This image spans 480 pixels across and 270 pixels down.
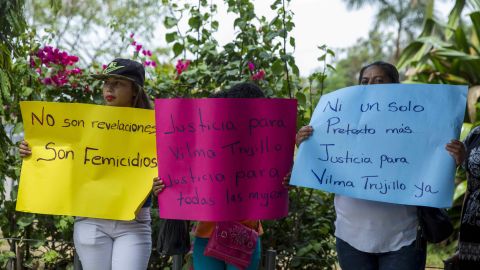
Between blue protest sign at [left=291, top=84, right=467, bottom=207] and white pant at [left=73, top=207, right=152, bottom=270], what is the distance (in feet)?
2.64

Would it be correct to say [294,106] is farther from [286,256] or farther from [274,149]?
[286,256]

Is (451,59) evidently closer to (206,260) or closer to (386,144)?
(386,144)

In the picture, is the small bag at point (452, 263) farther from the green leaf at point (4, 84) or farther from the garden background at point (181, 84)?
the green leaf at point (4, 84)

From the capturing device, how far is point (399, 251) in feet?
8.62

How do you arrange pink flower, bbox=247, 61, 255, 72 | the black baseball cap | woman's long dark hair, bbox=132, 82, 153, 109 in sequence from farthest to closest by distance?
pink flower, bbox=247, 61, 255, 72, woman's long dark hair, bbox=132, 82, 153, 109, the black baseball cap

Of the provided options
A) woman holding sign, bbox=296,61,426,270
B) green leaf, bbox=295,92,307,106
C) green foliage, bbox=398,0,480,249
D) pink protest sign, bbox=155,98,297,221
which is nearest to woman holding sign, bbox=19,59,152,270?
pink protest sign, bbox=155,98,297,221

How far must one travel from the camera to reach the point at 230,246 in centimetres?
283

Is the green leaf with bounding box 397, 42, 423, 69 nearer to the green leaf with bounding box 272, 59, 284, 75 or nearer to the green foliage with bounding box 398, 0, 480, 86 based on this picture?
the green foliage with bounding box 398, 0, 480, 86

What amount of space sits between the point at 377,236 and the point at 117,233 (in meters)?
1.22

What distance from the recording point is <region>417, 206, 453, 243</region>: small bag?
102 inches

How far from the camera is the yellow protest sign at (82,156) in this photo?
308 centimetres

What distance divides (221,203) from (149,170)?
456 millimetres

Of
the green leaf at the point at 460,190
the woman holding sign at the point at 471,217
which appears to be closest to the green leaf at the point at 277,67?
the woman holding sign at the point at 471,217

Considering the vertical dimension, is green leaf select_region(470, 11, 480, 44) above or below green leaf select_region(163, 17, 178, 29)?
above
